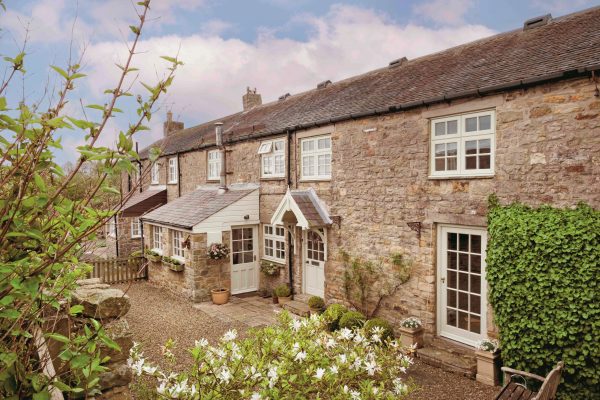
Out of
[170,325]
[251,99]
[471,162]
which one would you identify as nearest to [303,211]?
[471,162]

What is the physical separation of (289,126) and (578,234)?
8568 mm

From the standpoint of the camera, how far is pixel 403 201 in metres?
9.41

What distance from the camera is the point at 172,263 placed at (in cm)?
1406

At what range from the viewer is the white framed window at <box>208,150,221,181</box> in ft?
55.4

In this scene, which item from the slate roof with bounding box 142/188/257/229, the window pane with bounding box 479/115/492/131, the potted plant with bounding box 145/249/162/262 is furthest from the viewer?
the potted plant with bounding box 145/249/162/262

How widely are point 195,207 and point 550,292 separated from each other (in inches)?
470

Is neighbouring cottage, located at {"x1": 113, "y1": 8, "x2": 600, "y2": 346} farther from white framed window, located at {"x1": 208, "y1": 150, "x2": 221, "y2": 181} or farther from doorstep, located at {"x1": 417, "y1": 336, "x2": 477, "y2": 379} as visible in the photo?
white framed window, located at {"x1": 208, "y1": 150, "x2": 221, "y2": 181}

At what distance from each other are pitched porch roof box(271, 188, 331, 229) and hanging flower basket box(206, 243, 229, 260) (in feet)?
6.66

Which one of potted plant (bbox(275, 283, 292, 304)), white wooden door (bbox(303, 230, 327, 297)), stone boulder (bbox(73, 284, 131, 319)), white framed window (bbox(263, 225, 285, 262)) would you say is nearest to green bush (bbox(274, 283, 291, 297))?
potted plant (bbox(275, 283, 292, 304))

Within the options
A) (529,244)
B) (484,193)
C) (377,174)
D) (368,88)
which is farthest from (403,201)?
(368,88)

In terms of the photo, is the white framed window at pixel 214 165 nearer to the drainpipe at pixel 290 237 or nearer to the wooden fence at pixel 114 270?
the wooden fence at pixel 114 270

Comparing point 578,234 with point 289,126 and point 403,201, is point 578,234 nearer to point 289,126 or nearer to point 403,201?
point 403,201

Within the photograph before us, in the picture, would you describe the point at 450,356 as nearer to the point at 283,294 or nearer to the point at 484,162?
the point at 484,162

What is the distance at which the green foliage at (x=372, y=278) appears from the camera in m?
9.44
